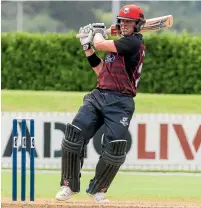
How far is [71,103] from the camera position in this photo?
15938 mm

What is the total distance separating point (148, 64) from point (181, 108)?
2.20 metres

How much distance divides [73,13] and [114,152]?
42.2 ft

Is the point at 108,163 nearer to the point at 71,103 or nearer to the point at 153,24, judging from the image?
the point at 153,24

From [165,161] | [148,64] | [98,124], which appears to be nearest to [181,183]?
[165,161]

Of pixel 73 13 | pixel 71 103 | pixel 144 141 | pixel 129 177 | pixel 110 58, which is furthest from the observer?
pixel 73 13

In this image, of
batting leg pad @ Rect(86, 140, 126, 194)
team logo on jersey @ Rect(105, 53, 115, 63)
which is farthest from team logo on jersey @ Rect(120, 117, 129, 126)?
team logo on jersey @ Rect(105, 53, 115, 63)

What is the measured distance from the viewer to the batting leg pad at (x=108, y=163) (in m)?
7.78

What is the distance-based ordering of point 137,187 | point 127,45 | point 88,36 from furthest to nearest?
point 137,187
point 88,36
point 127,45

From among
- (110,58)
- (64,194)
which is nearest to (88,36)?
(110,58)

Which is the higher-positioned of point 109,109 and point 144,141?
point 109,109

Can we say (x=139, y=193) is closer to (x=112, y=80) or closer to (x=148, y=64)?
(x=112, y=80)

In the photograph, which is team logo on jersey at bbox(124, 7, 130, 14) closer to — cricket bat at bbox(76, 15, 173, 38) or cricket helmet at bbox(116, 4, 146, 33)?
cricket helmet at bbox(116, 4, 146, 33)

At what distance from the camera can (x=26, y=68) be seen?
A: 60.1 feet

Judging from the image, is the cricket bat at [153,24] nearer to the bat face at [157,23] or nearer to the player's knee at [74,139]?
the bat face at [157,23]
